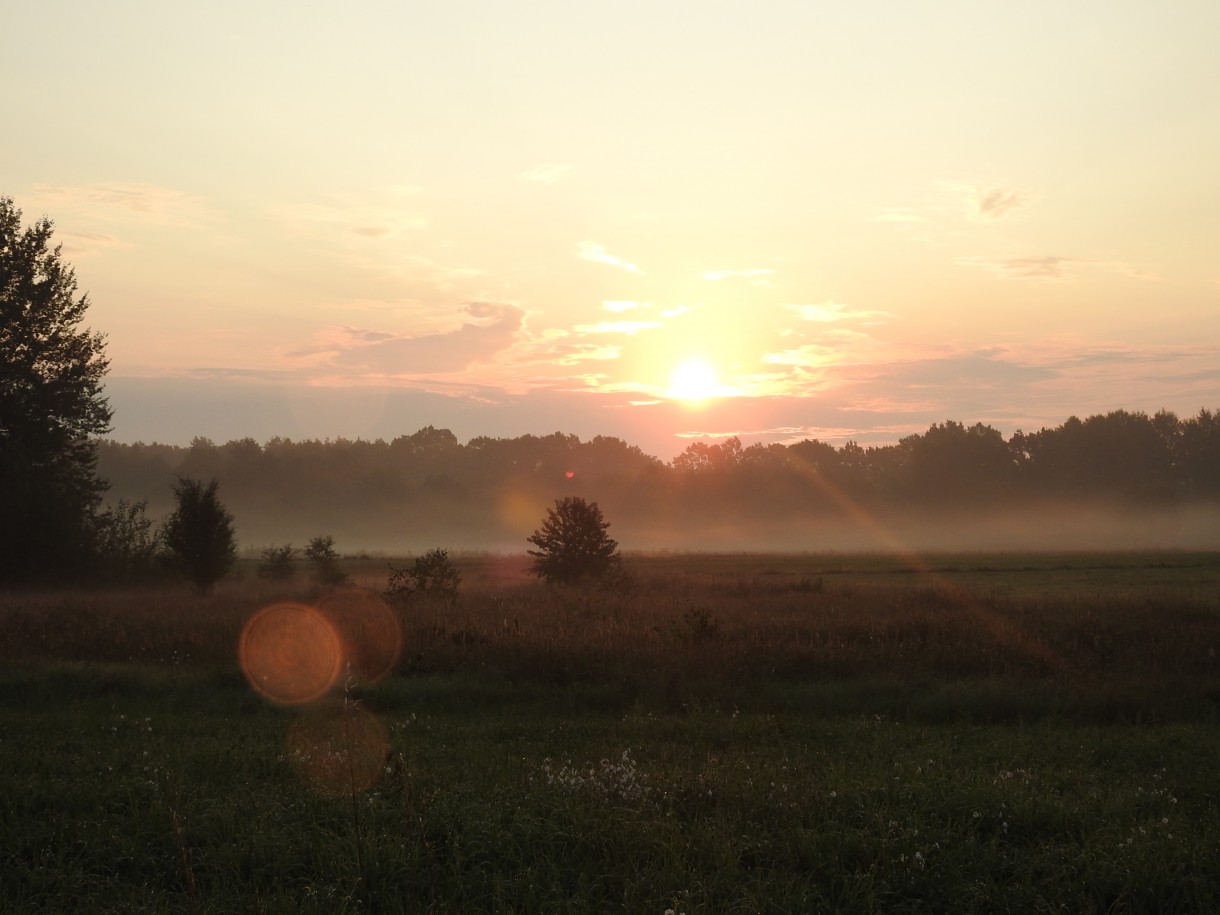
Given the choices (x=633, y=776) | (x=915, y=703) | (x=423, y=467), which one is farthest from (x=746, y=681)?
(x=423, y=467)

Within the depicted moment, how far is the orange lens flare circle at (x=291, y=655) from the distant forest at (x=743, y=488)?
8272 centimetres

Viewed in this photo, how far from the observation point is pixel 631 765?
811 cm

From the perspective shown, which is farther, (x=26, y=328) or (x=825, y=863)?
(x=26, y=328)

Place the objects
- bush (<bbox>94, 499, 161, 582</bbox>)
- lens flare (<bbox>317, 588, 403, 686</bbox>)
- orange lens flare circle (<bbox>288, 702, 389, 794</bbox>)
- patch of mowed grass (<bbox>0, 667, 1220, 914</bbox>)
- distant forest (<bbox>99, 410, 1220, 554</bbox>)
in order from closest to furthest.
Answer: patch of mowed grass (<bbox>0, 667, 1220, 914</bbox>) → orange lens flare circle (<bbox>288, 702, 389, 794</bbox>) → lens flare (<bbox>317, 588, 403, 686</bbox>) → bush (<bbox>94, 499, 161, 582</bbox>) → distant forest (<bbox>99, 410, 1220, 554</bbox>)

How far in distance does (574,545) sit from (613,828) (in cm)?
2466

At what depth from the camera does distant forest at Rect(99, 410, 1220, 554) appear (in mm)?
114062

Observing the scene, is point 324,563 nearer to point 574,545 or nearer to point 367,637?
point 574,545

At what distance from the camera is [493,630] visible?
16.6m

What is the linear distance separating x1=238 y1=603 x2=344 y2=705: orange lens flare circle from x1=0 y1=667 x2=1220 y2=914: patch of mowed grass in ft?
12.9

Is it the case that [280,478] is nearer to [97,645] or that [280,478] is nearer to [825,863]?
[97,645]

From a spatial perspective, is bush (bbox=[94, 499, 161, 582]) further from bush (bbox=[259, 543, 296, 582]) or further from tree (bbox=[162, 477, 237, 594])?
tree (bbox=[162, 477, 237, 594])

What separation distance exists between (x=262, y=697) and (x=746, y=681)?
23.9 ft

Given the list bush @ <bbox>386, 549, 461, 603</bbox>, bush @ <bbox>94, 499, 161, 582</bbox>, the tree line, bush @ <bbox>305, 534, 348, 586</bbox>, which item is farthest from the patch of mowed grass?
the tree line

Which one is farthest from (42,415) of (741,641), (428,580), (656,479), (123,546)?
(656,479)
